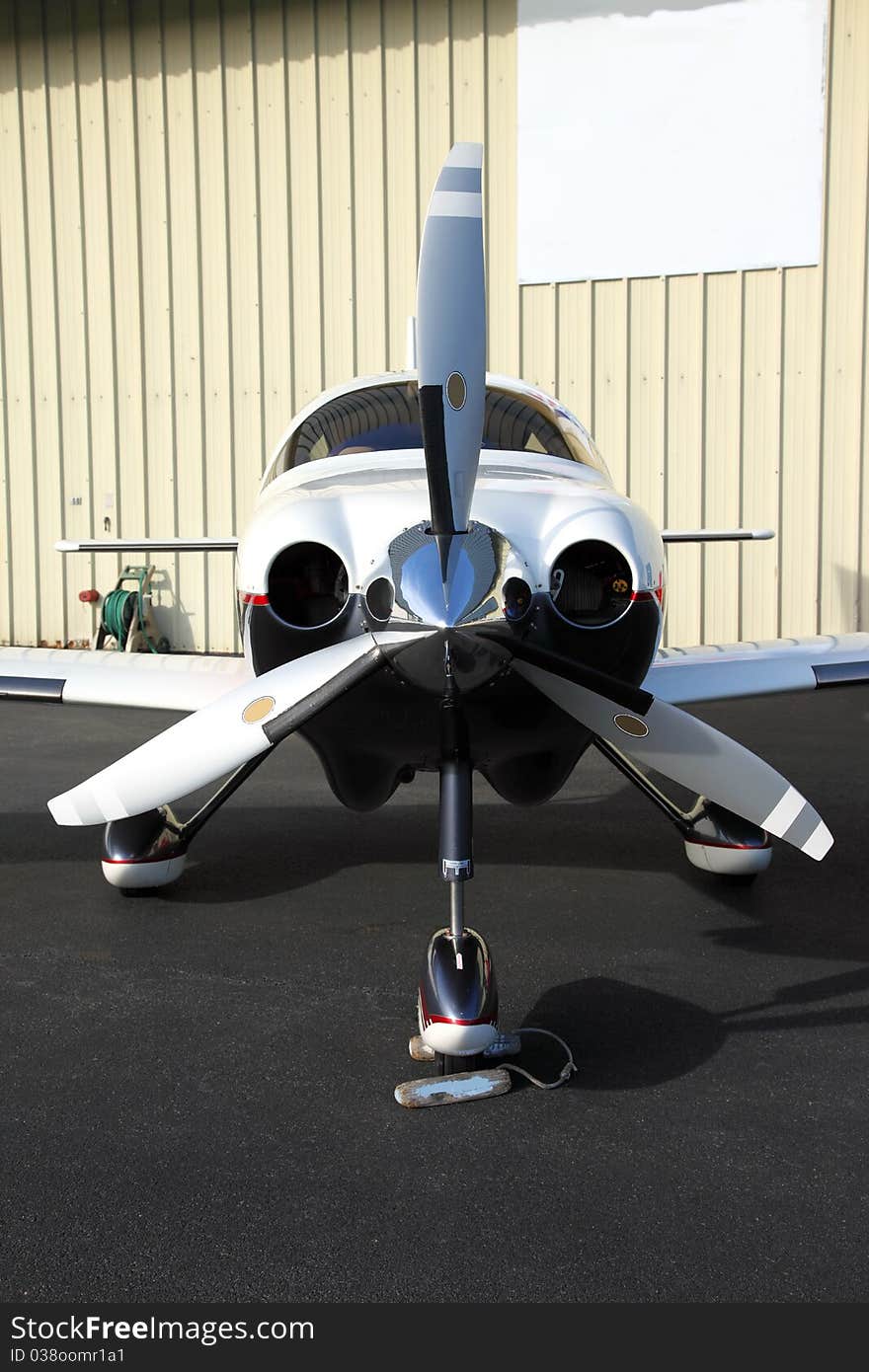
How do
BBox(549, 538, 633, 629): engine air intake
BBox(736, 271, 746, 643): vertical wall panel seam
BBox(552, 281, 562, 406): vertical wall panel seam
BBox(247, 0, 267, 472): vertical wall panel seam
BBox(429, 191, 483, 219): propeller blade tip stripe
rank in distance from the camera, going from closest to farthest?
BBox(429, 191, 483, 219): propeller blade tip stripe
BBox(549, 538, 633, 629): engine air intake
BBox(736, 271, 746, 643): vertical wall panel seam
BBox(552, 281, 562, 406): vertical wall panel seam
BBox(247, 0, 267, 472): vertical wall panel seam

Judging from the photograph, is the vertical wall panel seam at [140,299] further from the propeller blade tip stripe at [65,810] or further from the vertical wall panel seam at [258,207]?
the propeller blade tip stripe at [65,810]

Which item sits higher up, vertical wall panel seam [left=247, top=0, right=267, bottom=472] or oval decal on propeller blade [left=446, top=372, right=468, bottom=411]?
vertical wall panel seam [left=247, top=0, right=267, bottom=472]

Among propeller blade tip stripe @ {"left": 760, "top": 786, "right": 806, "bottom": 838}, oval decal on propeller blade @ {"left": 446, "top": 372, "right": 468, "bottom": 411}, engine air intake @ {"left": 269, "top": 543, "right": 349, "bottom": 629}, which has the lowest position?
propeller blade tip stripe @ {"left": 760, "top": 786, "right": 806, "bottom": 838}

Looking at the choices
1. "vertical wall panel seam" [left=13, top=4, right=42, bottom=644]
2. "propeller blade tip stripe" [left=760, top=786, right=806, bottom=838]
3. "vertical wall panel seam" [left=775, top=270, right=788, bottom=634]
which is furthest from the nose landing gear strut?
"vertical wall panel seam" [left=13, top=4, right=42, bottom=644]

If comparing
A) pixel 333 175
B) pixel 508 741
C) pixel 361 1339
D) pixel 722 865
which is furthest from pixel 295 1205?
pixel 333 175

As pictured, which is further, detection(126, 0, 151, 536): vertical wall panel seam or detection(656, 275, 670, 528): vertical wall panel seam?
detection(126, 0, 151, 536): vertical wall panel seam

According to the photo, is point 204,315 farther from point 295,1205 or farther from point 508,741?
point 295,1205

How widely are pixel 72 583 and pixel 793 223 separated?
8.38 metres

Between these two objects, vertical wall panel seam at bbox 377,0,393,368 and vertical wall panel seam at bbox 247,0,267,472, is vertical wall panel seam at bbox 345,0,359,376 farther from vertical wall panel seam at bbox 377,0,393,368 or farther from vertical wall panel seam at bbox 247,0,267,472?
vertical wall panel seam at bbox 247,0,267,472

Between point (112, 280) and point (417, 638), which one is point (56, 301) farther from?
point (417, 638)

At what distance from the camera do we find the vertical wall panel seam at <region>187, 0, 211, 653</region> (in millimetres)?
11609

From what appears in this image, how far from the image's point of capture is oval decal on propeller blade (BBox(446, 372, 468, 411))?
2.38 metres

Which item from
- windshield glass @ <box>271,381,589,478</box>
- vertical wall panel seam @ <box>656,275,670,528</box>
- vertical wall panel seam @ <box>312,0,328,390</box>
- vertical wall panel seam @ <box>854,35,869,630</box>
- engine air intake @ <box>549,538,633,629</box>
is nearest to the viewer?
engine air intake @ <box>549,538,633,629</box>

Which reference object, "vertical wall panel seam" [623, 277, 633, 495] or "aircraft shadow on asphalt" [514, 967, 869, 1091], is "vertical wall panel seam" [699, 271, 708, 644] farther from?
"aircraft shadow on asphalt" [514, 967, 869, 1091]
